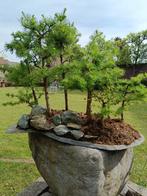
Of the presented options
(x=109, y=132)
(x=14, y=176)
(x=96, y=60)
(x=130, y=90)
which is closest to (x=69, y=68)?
(x=96, y=60)

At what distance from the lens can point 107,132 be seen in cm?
321

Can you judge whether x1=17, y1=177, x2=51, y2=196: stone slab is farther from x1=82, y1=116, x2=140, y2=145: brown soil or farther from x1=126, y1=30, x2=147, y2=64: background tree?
x1=126, y1=30, x2=147, y2=64: background tree

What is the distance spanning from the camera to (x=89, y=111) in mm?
3387

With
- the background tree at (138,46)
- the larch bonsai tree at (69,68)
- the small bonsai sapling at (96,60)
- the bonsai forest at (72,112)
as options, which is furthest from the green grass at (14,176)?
the background tree at (138,46)

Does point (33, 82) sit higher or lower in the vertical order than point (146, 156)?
higher

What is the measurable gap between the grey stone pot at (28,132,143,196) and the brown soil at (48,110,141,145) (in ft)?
0.27

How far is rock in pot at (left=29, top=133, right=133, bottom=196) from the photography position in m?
3.01

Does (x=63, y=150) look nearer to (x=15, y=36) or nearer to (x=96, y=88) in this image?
(x=96, y=88)

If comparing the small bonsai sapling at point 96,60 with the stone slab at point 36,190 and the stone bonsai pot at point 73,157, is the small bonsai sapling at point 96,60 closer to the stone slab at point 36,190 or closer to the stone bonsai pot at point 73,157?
the stone bonsai pot at point 73,157

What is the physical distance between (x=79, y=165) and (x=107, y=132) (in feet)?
1.41

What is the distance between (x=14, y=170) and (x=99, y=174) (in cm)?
268

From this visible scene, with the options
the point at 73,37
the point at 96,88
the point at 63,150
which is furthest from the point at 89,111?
the point at 73,37

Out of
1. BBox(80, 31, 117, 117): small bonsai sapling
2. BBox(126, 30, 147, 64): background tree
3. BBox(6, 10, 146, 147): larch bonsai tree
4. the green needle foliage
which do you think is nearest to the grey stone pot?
BBox(6, 10, 146, 147): larch bonsai tree

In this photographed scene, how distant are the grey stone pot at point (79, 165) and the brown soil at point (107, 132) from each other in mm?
83
